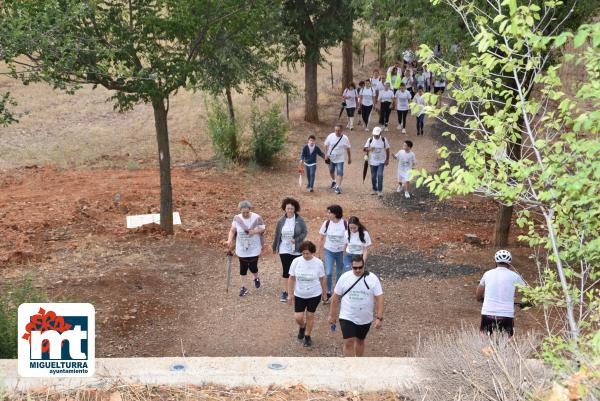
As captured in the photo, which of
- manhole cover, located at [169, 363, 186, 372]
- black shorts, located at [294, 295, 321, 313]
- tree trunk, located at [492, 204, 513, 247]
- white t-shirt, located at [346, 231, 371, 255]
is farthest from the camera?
tree trunk, located at [492, 204, 513, 247]

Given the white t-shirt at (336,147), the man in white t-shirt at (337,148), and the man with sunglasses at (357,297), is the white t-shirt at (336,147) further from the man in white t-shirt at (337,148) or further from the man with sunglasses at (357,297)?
the man with sunglasses at (357,297)

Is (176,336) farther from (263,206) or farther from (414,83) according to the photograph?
(414,83)

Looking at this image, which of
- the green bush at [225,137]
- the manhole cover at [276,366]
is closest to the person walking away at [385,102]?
the green bush at [225,137]

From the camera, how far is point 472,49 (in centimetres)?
1280

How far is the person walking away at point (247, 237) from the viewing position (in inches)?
399

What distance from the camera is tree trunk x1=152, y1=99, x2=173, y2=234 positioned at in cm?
1260

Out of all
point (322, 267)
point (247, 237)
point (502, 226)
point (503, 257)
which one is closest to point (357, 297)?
point (322, 267)

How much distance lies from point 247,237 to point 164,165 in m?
3.33

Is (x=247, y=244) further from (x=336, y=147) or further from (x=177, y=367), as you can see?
(x=336, y=147)

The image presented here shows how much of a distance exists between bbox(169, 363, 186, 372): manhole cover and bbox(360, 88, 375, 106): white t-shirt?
53.3 ft

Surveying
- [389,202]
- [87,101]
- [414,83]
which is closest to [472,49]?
[389,202]

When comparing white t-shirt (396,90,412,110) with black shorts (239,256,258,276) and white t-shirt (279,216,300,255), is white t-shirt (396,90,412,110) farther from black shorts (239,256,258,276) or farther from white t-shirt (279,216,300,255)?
white t-shirt (279,216,300,255)

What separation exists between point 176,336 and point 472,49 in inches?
289
